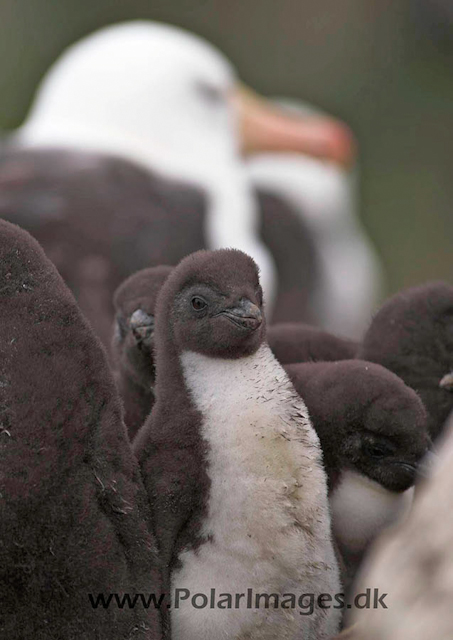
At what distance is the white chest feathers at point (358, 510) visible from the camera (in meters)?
3.35

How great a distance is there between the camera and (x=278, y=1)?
676 inches

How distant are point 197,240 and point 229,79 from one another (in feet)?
8.54

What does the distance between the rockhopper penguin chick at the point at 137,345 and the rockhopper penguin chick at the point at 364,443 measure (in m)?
0.56

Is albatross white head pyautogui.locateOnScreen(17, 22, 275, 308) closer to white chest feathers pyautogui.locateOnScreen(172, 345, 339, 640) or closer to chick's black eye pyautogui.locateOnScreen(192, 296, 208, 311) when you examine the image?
chick's black eye pyautogui.locateOnScreen(192, 296, 208, 311)

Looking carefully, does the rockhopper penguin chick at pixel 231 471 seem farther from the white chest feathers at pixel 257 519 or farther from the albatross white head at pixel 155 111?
the albatross white head at pixel 155 111

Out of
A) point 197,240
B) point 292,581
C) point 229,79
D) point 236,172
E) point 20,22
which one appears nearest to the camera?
point 292,581

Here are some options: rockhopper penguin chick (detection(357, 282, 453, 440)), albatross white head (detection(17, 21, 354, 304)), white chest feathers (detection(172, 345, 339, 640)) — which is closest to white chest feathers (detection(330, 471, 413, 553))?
white chest feathers (detection(172, 345, 339, 640))

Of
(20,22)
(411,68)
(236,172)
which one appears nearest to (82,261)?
(236,172)

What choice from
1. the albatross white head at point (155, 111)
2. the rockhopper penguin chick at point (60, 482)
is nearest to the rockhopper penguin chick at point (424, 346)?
the rockhopper penguin chick at point (60, 482)

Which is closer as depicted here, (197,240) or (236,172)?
(197,240)

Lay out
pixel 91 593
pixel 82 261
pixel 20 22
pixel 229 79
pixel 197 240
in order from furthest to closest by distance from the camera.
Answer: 1. pixel 20 22
2. pixel 229 79
3. pixel 197 240
4. pixel 82 261
5. pixel 91 593

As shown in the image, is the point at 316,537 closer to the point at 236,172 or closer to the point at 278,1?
the point at 236,172

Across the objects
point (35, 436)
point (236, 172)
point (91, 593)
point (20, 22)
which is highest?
point (35, 436)

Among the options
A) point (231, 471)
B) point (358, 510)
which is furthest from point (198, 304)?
point (358, 510)
